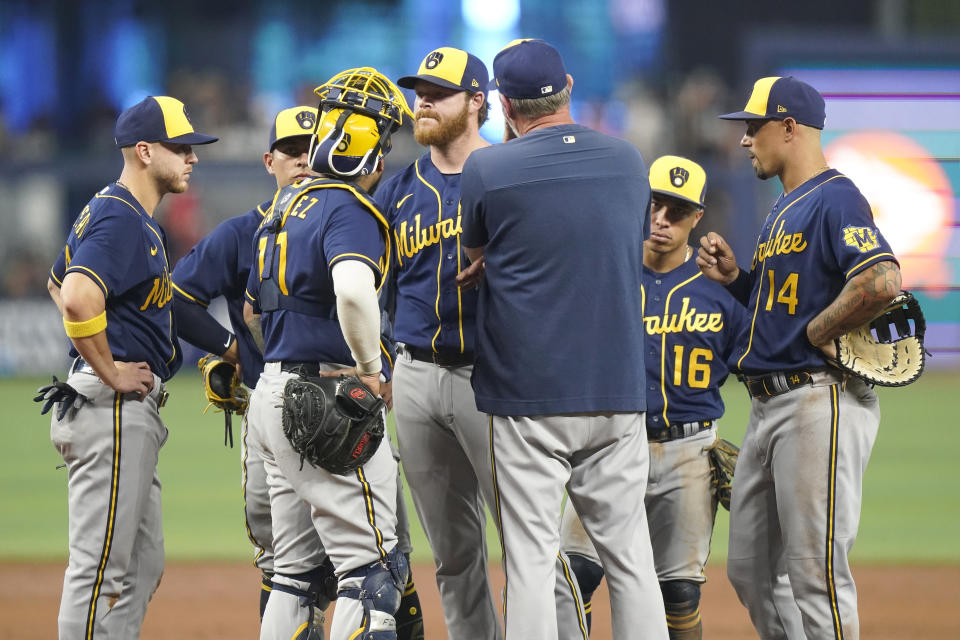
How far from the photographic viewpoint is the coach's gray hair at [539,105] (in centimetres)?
373

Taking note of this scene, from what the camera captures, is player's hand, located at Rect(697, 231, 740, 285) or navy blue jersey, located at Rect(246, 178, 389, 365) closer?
navy blue jersey, located at Rect(246, 178, 389, 365)

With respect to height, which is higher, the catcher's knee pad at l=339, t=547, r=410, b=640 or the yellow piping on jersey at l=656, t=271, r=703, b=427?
the yellow piping on jersey at l=656, t=271, r=703, b=427

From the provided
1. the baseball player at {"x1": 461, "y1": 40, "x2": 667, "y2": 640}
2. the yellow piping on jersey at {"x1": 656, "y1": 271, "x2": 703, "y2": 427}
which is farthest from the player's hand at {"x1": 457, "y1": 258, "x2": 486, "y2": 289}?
the yellow piping on jersey at {"x1": 656, "y1": 271, "x2": 703, "y2": 427}

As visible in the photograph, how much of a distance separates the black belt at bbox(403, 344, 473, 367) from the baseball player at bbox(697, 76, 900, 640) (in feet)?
3.15

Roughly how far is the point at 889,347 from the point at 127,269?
2.66 meters

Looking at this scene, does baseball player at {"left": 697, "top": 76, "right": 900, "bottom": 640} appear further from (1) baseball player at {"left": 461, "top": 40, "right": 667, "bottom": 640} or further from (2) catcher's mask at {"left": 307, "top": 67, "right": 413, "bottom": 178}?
(2) catcher's mask at {"left": 307, "top": 67, "right": 413, "bottom": 178}

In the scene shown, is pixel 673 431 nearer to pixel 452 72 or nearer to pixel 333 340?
pixel 333 340

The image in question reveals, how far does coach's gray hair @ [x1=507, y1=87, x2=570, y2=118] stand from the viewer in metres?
3.73

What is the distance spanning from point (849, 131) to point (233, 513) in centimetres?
921

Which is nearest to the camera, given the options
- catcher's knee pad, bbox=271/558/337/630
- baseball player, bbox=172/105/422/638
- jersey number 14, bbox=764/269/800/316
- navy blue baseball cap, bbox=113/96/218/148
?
catcher's knee pad, bbox=271/558/337/630

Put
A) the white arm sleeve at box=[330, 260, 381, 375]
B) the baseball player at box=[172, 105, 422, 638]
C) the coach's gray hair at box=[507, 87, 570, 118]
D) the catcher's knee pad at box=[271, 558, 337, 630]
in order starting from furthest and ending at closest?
the baseball player at box=[172, 105, 422, 638], the catcher's knee pad at box=[271, 558, 337, 630], the coach's gray hair at box=[507, 87, 570, 118], the white arm sleeve at box=[330, 260, 381, 375]

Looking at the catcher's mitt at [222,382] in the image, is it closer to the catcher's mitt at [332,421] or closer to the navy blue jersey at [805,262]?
the catcher's mitt at [332,421]

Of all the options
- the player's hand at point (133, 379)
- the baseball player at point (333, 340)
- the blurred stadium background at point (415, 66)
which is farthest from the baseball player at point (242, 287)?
the blurred stadium background at point (415, 66)

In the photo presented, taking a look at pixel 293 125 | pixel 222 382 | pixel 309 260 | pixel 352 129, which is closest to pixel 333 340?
pixel 309 260
